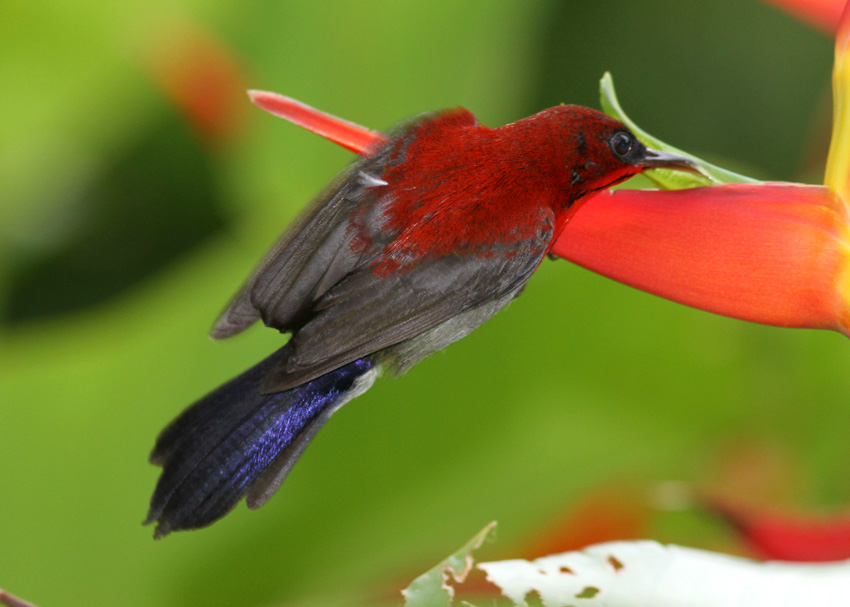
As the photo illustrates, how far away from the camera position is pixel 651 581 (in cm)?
45

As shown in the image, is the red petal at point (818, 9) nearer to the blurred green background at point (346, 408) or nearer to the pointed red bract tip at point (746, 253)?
the pointed red bract tip at point (746, 253)

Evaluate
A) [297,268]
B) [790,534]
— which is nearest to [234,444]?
[297,268]

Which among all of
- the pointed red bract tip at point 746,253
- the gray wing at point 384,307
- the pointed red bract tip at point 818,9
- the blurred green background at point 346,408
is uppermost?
the pointed red bract tip at point 818,9

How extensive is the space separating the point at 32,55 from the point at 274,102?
1.96ft

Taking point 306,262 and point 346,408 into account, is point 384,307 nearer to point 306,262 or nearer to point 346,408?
point 306,262

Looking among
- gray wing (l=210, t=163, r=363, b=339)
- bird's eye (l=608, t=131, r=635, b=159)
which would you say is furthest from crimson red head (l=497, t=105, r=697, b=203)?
gray wing (l=210, t=163, r=363, b=339)

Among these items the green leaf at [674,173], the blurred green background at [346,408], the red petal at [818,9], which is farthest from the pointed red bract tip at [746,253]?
the blurred green background at [346,408]

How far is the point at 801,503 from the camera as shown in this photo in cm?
81

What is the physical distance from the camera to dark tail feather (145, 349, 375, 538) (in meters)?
0.49

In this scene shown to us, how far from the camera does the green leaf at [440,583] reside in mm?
415

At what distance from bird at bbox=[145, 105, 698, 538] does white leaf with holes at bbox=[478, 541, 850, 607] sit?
0.13 m

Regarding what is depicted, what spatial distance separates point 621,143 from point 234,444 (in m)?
0.25

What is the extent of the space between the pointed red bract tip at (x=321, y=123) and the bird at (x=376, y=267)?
0.01m

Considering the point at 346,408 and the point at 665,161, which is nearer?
the point at 665,161
